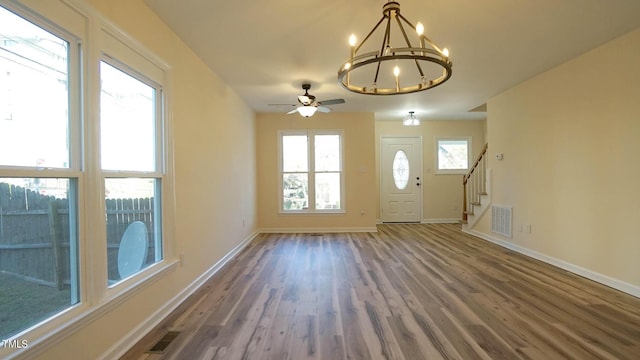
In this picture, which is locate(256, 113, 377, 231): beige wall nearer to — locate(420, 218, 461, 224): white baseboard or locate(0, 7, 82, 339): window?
locate(420, 218, 461, 224): white baseboard

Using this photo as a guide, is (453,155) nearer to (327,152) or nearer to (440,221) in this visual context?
(440,221)

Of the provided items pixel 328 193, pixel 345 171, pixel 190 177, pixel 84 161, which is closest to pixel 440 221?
pixel 345 171

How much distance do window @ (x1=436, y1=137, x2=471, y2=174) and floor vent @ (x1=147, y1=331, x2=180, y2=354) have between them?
23.5 ft

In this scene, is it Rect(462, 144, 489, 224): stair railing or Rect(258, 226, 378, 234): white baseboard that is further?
Rect(258, 226, 378, 234): white baseboard

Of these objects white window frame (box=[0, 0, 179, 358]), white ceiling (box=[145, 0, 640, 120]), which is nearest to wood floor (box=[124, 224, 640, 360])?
white window frame (box=[0, 0, 179, 358])

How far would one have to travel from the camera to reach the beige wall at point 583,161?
311 cm

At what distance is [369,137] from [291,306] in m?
4.68

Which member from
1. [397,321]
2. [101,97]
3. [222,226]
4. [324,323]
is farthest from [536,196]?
[101,97]

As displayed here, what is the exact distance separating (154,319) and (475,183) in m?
6.43

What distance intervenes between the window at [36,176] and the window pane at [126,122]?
30 cm

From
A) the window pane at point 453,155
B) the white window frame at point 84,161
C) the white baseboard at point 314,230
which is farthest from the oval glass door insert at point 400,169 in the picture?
the white window frame at point 84,161

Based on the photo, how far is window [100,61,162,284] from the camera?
2.10 meters

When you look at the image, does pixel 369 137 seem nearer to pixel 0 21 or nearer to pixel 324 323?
pixel 324 323

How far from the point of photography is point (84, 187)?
1.81 metres
